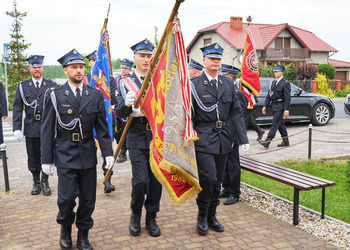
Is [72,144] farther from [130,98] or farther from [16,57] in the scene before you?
[16,57]

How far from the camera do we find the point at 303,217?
221 inches

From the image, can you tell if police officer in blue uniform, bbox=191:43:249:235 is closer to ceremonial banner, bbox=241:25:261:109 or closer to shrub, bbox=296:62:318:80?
ceremonial banner, bbox=241:25:261:109

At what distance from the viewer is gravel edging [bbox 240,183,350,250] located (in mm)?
4969

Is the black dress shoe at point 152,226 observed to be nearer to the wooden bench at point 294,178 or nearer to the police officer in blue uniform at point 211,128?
the police officer in blue uniform at point 211,128

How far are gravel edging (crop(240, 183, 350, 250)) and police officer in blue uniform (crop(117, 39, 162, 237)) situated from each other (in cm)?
178

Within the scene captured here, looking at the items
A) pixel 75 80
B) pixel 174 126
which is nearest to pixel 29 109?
pixel 75 80

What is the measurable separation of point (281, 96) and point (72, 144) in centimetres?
733

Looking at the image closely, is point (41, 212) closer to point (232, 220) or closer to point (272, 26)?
point (232, 220)

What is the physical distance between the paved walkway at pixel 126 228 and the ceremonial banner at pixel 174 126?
0.65 metres

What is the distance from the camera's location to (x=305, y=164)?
863 cm

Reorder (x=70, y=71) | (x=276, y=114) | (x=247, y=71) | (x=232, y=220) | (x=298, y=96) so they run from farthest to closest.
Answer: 1. (x=298, y=96)
2. (x=276, y=114)
3. (x=247, y=71)
4. (x=232, y=220)
5. (x=70, y=71)

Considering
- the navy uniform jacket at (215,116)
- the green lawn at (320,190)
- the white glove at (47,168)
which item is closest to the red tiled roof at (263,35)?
the green lawn at (320,190)

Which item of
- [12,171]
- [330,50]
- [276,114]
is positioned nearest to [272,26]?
[330,50]

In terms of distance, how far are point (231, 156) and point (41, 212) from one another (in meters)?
2.93
